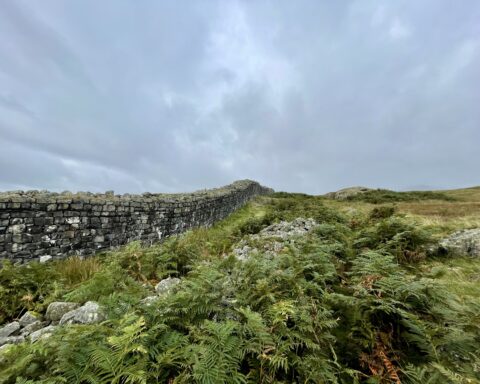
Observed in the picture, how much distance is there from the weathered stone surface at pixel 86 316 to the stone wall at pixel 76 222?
515cm

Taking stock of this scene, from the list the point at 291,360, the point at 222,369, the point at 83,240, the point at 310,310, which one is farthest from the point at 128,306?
the point at 83,240

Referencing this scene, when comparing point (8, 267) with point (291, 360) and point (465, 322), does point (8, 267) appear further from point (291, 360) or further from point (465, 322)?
point (465, 322)

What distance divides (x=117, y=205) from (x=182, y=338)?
7924 mm

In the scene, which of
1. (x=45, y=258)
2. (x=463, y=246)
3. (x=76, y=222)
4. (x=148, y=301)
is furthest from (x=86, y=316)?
(x=463, y=246)

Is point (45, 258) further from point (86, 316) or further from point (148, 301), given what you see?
point (148, 301)

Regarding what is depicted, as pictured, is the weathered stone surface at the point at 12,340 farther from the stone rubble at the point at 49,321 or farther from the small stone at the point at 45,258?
the small stone at the point at 45,258

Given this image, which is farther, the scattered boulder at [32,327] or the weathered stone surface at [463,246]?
the weathered stone surface at [463,246]

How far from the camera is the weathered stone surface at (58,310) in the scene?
3.60 metres

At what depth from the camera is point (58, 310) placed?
143 inches

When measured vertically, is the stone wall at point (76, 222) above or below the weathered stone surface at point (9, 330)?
above

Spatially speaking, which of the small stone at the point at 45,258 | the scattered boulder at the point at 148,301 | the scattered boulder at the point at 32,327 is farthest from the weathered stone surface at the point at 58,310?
the small stone at the point at 45,258

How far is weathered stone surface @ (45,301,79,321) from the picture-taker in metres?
3.60

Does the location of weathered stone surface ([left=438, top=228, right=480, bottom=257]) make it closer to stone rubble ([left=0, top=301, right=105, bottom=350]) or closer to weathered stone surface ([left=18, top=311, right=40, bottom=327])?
stone rubble ([left=0, top=301, right=105, bottom=350])

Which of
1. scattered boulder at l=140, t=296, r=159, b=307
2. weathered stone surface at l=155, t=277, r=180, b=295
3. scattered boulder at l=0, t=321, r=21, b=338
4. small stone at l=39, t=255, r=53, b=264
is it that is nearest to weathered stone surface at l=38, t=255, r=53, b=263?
small stone at l=39, t=255, r=53, b=264
